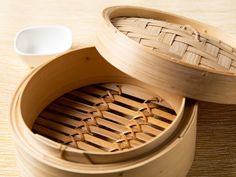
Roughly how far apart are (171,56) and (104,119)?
33 cm

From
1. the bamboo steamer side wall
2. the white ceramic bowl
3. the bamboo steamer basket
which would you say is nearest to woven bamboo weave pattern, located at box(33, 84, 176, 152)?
the bamboo steamer basket

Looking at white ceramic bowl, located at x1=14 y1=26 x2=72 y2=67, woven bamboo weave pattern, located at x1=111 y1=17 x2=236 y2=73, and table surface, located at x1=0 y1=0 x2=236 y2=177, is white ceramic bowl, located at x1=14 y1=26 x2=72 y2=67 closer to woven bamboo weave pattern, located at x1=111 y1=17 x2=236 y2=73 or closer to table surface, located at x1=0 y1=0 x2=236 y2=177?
table surface, located at x1=0 y1=0 x2=236 y2=177

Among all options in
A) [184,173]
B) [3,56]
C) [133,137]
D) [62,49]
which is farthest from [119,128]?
[3,56]

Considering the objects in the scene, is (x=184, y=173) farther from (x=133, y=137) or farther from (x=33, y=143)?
(x=33, y=143)

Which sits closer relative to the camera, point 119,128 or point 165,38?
point 165,38

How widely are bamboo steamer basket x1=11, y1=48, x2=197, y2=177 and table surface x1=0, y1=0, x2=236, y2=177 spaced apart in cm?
11

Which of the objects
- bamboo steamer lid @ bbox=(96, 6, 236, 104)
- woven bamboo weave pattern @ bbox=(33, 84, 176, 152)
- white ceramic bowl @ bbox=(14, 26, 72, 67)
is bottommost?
woven bamboo weave pattern @ bbox=(33, 84, 176, 152)

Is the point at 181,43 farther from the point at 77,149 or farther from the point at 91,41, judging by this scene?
the point at 91,41

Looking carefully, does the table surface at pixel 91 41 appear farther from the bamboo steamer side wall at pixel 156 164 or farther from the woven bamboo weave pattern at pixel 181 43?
the woven bamboo weave pattern at pixel 181 43

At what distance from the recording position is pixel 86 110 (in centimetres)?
129

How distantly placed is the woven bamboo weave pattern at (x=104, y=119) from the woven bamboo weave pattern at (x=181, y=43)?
0.77 ft

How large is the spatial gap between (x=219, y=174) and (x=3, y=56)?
37.5 inches

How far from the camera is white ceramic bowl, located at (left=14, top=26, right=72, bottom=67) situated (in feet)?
5.04

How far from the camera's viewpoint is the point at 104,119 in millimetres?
1253
